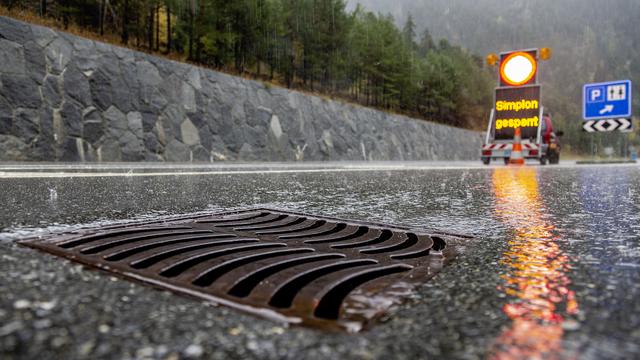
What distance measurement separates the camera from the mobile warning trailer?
12.4 m

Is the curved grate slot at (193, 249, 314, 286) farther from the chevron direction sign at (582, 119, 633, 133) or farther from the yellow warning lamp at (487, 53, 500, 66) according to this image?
the chevron direction sign at (582, 119, 633, 133)

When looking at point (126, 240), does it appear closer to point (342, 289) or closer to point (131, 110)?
point (342, 289)

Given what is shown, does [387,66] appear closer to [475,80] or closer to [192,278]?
[475,80]

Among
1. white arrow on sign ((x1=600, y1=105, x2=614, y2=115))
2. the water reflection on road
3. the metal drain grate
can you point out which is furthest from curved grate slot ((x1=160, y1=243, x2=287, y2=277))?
white arrow on sign ((x1=600, y1=105, x2=614, y2=115))

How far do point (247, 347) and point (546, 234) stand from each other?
1.37m

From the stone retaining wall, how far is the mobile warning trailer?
671cm

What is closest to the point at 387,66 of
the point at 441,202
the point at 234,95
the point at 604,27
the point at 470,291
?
the point at 234,95

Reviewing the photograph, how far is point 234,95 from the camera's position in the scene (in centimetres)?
1380

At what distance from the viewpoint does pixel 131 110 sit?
10453 mm

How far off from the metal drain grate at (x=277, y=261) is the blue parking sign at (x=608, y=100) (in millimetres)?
25735

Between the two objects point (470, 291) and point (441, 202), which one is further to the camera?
point (441, 202)

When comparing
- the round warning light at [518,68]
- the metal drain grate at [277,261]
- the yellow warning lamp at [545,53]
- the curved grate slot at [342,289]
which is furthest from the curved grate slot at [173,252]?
the round warning light at [518,68]

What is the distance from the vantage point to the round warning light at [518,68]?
13359 millimetres

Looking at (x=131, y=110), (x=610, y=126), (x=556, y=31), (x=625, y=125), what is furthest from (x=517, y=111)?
(x=556, y=31)
